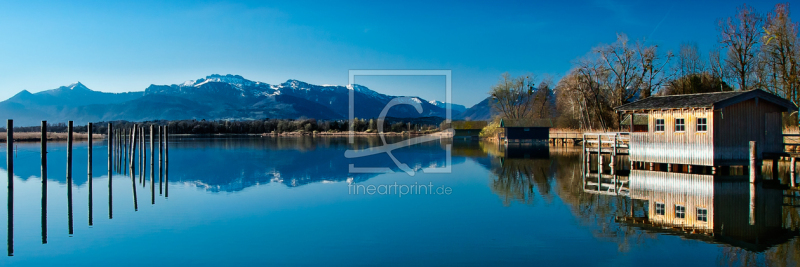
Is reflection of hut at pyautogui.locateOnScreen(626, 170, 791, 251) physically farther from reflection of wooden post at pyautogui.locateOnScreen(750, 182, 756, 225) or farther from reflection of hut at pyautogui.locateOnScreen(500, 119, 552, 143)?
reflection of hut at pyautogui.locateOnScreen(500, 119, 552, 143)

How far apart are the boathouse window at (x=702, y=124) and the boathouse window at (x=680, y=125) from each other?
585 mm

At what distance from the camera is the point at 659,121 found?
78.8 feet

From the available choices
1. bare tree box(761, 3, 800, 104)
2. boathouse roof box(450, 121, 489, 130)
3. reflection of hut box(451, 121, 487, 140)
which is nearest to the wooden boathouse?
bare tree box(761, 3, 800, 104)

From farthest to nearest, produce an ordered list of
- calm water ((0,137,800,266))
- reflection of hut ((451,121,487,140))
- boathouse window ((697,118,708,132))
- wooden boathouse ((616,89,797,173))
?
reflection of hut ((451,121,487,140)) → boathouse window ((697,118,708,132)) → wooden boathouse ((616,89,797,173)) → calm water ((0,137,800,266))

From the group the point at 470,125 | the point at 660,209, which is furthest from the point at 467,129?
the point at 660,209

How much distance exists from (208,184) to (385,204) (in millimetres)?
10427

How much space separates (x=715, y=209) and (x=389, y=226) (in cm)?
931

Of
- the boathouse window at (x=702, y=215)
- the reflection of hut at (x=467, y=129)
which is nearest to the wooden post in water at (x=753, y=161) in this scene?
the boathouse window at (x=702, y=215)

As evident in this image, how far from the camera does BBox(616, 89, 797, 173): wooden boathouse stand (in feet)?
71.3

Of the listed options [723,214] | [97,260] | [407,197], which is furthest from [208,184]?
[723,214]

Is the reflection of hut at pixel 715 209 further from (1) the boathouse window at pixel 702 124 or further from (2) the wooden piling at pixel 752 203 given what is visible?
(1) the boathouse window at pixel 702 124

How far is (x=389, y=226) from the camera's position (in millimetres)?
13188

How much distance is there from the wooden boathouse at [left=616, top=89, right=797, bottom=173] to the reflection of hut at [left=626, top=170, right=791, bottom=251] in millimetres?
1373

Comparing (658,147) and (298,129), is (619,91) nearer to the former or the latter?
(658,147)
